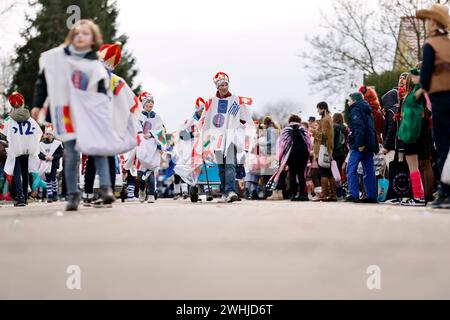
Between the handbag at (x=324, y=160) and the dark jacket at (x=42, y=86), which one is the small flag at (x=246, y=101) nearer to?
the handbag at (x=324, y=160)

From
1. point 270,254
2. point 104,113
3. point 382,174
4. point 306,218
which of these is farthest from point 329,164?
point 270,254

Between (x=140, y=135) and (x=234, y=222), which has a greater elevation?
(x=140, y=135)

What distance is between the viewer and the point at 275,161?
72.9ft

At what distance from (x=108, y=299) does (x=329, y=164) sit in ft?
44.7

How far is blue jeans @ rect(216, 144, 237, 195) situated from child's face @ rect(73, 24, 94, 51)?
18.2 ft

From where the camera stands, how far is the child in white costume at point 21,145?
16203mm

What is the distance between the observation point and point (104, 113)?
34.4 ft

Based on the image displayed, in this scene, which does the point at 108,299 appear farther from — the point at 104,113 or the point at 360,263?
the point at 104,113

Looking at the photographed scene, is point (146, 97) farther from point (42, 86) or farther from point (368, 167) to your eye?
point (42, 86)

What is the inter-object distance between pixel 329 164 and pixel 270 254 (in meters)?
12.3

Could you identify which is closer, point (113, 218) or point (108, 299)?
point (108, 299)
